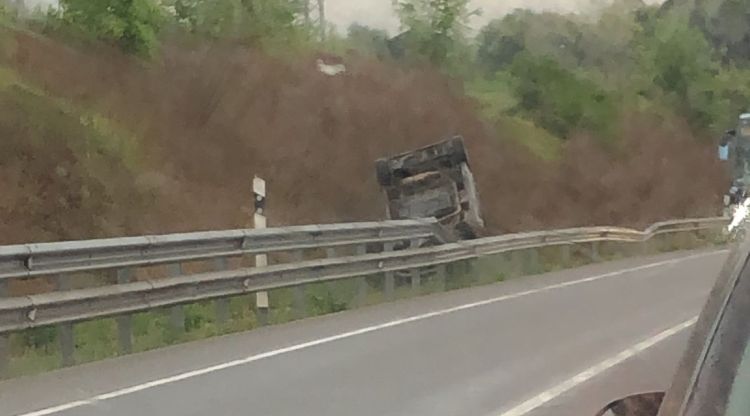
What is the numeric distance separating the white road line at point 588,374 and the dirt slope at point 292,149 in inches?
392

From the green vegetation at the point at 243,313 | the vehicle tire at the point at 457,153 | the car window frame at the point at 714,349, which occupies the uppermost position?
the vehicle tire at the point at 457,153

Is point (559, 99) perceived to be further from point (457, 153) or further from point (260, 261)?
point (260, 261)

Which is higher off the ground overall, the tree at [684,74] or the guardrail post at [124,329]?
the tree at [684,74]

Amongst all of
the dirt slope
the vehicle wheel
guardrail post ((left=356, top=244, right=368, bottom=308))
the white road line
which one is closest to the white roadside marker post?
guardrail post ((left=356, top=244, right=368, bottom=308))

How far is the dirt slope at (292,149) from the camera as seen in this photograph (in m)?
28.0

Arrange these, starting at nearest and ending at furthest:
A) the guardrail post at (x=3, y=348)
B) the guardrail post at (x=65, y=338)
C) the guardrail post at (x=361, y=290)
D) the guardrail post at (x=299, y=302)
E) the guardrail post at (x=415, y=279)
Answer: the guardrail post at (x=3, y=348) → the guardrail post at (x=65, y=338) → the guardrail post at (x=299, y=302) → the guardrail post at (x=361, y=290) → the guardrail post at (x=415, y=279)

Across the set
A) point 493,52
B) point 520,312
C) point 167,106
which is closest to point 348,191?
point 167,106

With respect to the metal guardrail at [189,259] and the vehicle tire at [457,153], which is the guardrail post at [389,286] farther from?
the vehicle tire at [457,153]

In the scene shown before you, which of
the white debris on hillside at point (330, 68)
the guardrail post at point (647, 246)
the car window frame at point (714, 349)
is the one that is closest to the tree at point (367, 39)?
the white debris on hillside at point (330, 68)

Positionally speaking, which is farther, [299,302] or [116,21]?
[116,21]

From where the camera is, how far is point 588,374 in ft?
37.8

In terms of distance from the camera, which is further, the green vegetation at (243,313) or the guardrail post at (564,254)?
the guardrail post at (564,254)

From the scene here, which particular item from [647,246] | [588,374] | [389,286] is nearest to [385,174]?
[389,286]

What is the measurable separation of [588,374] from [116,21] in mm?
24392
